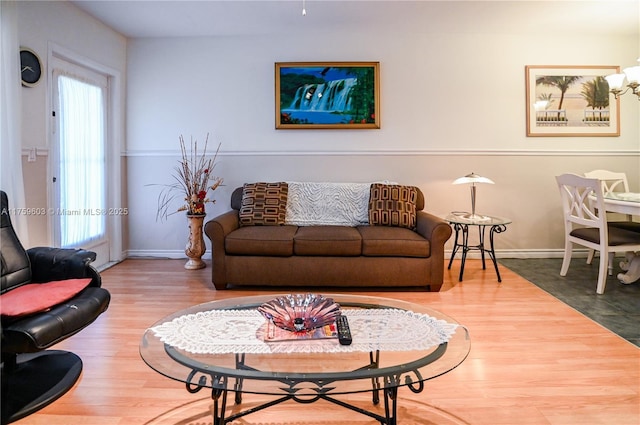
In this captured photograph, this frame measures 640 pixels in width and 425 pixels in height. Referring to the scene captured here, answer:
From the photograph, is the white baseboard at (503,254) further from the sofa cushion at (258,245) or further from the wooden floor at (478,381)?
the wooden floor at (478,381)

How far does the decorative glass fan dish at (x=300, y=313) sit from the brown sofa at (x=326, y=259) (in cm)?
173

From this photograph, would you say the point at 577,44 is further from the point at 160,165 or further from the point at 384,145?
the point at 160,165

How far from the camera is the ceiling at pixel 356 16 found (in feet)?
12.2

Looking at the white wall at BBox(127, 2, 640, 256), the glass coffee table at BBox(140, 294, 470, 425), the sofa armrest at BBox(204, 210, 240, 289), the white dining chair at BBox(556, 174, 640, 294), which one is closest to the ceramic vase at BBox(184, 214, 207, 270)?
the white wall at BBox(127, 2, 640, 256)

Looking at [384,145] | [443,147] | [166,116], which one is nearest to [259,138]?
[166,116]

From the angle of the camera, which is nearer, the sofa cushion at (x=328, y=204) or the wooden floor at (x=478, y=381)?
the wooden floor at (x=478, y=381)

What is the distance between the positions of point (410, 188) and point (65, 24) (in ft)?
11.1

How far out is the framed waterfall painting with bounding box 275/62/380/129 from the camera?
14.7 feet

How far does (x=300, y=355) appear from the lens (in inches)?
55.7

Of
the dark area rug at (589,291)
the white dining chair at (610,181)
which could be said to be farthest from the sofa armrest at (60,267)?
the white dining chair at (610,181)

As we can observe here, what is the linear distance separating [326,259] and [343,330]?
193cm

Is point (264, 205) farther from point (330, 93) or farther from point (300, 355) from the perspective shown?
point (300, 355)

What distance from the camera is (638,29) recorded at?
14.4 feet

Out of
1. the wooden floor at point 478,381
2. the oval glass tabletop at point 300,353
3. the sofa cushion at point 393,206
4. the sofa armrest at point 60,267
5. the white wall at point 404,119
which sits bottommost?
the wooden floor at point 478,381
